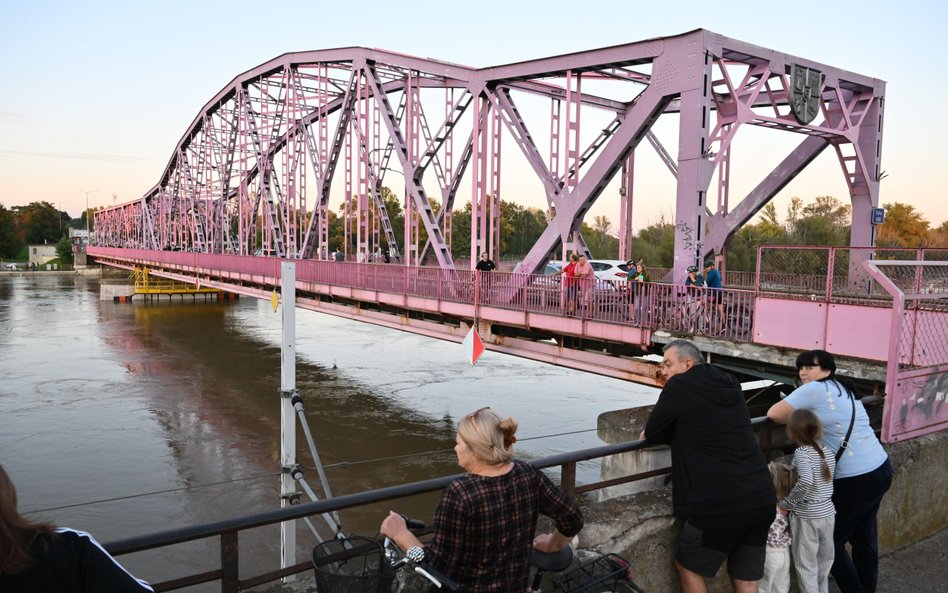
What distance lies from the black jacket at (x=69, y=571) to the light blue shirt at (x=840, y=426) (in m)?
3.59

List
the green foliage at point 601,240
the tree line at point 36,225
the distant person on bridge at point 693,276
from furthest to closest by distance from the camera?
the tree line at point 36,225 → the green foliage at point 601,240 → the distant person on bridge at point 693,276

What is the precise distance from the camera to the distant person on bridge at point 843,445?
13.2 feet

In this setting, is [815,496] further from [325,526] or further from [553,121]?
[553,121]

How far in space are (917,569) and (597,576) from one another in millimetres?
3224

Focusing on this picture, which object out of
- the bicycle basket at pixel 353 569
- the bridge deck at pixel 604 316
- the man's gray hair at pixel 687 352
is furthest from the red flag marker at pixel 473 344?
the bicycle basket at pixel 353 569

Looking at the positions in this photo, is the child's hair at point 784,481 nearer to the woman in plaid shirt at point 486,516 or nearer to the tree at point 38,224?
the woman in plaid shirt at point 486,516

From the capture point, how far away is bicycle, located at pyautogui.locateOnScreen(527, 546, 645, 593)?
119 inches

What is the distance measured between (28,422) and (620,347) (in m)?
15.8

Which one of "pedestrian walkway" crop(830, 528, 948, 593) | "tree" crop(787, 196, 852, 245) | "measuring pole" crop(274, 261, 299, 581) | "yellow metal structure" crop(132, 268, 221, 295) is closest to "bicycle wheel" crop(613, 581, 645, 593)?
"pedestrian walkway" crop(830, 528, 948, 593)

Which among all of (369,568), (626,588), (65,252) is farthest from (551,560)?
(65,252)

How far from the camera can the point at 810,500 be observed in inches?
152

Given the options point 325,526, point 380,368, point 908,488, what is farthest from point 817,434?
point 380,368

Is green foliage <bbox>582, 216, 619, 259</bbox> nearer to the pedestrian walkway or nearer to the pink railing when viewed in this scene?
the pink railing

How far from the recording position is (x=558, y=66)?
15.3 meters
